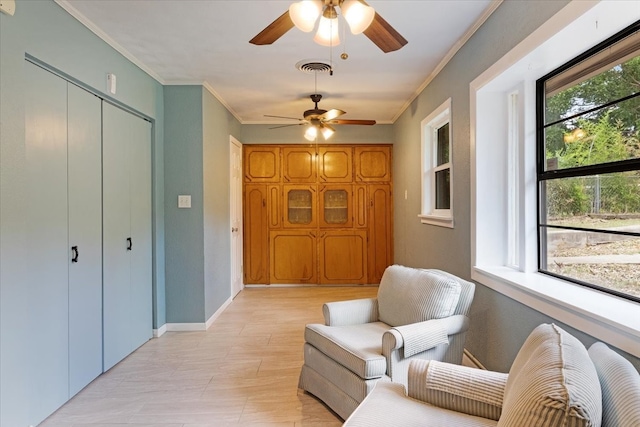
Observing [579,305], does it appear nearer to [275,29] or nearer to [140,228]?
[275,29]

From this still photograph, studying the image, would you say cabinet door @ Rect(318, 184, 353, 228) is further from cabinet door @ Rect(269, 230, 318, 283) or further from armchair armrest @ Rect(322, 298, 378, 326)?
armchair armrest @ Rect(322, 298, 378, 326)

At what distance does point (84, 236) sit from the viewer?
8.73 ft

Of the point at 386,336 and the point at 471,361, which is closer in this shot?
the point at 386,336

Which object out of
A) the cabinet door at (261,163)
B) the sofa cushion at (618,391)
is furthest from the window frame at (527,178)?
the cabinet door at (261,163)

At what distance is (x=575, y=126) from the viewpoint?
2047 millimetres

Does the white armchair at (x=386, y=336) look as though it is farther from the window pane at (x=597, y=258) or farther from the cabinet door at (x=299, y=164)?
the cabinet door at (x=299, y=164)

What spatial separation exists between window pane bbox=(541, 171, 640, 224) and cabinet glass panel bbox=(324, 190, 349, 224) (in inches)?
151

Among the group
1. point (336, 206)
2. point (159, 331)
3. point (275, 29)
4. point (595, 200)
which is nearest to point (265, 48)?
point (275, 29)

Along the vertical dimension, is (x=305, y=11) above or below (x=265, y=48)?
below

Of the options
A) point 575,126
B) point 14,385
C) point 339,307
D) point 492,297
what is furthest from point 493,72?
point 14,385

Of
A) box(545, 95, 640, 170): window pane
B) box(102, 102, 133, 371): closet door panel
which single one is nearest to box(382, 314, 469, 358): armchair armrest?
box(545, 95, 640, 170): window pane

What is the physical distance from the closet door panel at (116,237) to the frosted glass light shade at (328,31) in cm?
202

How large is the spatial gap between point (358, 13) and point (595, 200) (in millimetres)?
1482

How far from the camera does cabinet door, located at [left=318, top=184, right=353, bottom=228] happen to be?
6000mm
